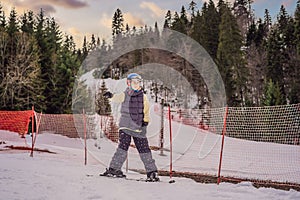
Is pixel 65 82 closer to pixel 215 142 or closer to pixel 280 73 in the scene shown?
pixel 215 142

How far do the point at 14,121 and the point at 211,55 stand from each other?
29294 mm

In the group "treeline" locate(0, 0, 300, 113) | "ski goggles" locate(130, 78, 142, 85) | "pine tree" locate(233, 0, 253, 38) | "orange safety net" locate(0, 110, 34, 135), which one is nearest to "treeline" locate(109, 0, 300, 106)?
"treeline" locate(0, 0, 300, 113)

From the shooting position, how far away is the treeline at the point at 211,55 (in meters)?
22.3

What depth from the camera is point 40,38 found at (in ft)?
86.3

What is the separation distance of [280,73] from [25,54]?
29.3 m

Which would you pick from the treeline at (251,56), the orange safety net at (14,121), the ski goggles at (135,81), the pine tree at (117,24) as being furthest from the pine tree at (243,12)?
the ski goggles at (135,81)

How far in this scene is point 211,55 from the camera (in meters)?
40.3

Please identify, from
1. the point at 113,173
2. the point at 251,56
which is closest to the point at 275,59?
the point at 251,56

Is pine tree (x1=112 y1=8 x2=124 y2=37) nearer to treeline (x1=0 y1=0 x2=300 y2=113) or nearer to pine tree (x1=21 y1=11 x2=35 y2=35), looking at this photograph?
treeline (x1=0 y1=0 x2=300 y2=113)

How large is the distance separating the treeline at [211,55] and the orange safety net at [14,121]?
15.0ft

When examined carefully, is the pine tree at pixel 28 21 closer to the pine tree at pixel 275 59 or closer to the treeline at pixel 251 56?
the treeline at pixel 251 56

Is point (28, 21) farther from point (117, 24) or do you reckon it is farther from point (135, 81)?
point (117, 24)

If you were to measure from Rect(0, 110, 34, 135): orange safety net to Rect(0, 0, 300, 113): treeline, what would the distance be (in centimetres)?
456

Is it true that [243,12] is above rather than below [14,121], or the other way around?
above
